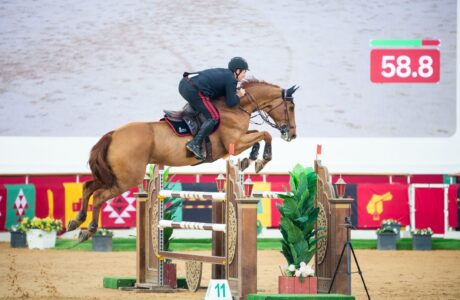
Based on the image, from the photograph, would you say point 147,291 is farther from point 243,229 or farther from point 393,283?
point 393,283

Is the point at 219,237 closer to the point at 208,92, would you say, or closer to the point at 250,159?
the point at 250,159

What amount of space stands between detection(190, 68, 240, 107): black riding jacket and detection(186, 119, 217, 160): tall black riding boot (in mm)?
297

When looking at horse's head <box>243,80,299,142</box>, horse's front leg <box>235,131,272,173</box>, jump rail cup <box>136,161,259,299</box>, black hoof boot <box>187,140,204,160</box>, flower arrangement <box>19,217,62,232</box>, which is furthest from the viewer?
flower arrangement <box>19,217,62,232</box>

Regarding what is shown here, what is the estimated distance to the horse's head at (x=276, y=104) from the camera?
31.2 ft

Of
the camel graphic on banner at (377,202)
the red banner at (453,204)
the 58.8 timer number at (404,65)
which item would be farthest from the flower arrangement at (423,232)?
the 58.8 timer number at (404,65)

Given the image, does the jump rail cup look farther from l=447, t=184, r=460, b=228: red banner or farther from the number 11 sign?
the number 11 sign

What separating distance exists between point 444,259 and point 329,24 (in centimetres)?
742

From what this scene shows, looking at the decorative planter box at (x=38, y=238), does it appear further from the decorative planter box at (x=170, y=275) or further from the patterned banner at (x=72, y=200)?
the decorative planter box at (x=170, y=275)

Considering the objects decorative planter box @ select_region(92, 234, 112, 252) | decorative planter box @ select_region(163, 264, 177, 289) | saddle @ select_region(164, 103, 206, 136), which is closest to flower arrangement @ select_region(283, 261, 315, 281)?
saddle @ select_region(164, 103, 206, 136)

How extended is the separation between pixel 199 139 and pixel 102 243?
7257 mm

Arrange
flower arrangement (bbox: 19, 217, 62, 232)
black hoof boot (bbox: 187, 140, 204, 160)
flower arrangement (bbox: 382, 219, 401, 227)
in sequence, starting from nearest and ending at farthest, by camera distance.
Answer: black hoof boot (bbox: 187, 140, 204, 160) < flower arrangement (bbox: 19, 217, 62, 232) < flower arrangement (bbox: 382, 219, 401, 227)

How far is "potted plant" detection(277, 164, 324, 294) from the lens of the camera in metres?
8.32

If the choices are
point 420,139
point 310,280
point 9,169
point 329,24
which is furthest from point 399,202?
point 310,280

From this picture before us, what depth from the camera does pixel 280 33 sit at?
2006cm
